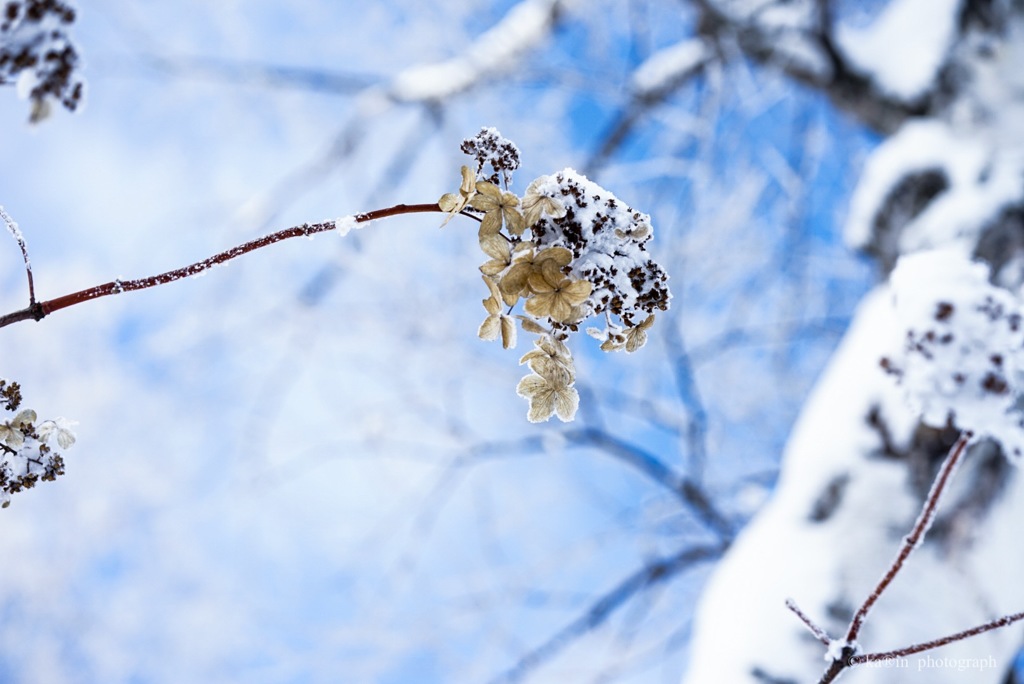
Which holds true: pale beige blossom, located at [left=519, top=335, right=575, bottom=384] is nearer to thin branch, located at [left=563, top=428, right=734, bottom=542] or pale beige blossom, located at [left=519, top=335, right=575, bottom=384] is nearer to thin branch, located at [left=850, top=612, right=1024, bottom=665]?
thin branch, located at [left=850, top=612, right=1024, bottom=665]

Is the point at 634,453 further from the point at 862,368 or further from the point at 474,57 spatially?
the point at 474,57

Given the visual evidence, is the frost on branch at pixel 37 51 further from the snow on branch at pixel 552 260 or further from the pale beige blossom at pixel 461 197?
the pale beige blossom at pixel 461 197

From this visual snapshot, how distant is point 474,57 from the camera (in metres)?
3.10

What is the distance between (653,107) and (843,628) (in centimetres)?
271

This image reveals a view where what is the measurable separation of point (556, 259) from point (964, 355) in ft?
1.54

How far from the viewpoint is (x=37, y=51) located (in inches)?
18.5

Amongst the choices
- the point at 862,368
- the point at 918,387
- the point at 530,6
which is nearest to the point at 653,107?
the point at 530,6

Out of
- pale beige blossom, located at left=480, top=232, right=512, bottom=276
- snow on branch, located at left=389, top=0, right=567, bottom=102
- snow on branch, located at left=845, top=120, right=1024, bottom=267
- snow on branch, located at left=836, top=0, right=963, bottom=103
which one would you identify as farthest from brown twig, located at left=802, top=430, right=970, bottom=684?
snow on branch, located at left=389, top=0, right=567, bottom=102

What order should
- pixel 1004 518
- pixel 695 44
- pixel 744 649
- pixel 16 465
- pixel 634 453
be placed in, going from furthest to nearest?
pixel 695 44 < pixel 634 453 < pixel 1004 518 < pixel 744 649 < pixel 16 465

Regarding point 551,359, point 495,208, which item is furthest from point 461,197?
point 551,359

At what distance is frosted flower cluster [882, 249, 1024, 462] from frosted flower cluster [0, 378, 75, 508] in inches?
30.0

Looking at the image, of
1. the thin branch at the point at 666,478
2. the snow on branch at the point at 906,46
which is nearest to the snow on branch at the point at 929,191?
the snow on branch at the point at 906,46

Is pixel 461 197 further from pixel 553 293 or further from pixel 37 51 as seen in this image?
pixel 37 51

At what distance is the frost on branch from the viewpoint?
0.47 meters
